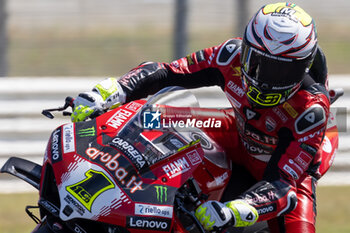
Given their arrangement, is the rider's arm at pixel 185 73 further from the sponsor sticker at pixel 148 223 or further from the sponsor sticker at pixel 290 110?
the sponsor sticker at pixel 148 223

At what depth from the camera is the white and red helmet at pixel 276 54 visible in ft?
11.4

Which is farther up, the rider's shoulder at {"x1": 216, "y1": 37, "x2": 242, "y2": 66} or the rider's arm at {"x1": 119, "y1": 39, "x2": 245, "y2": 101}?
the rider's shoulder at {"x1": 216, "y1": 37, "x2": 242, "y2": 66}

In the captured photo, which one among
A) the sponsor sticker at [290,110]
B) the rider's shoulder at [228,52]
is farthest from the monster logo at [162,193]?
the rider's shoulder at [228,52]

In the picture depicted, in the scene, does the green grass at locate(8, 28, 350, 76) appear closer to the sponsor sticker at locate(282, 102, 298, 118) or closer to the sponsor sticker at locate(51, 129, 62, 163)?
the sponsor sticker at locate(282, 102, 298, 118)

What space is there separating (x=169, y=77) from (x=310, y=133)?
119cm

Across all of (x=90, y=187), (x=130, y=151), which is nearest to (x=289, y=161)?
(x=130, y=151)

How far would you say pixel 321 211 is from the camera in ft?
18.9

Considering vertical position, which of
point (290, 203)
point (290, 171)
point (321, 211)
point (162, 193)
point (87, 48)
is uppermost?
point (162, 193)

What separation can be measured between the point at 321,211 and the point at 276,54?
2699 millimetres

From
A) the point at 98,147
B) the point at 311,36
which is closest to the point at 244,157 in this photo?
the point at 311,36

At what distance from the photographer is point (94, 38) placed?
7051 millimetres

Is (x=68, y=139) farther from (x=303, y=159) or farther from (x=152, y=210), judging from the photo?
(x=303, y=159)

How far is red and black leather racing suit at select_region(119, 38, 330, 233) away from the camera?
350 cm

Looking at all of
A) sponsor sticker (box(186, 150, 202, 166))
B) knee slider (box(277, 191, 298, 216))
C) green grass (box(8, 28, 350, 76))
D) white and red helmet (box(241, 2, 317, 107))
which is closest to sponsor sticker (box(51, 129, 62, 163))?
sponsor sticker (box(186, 150, 202, 166))
